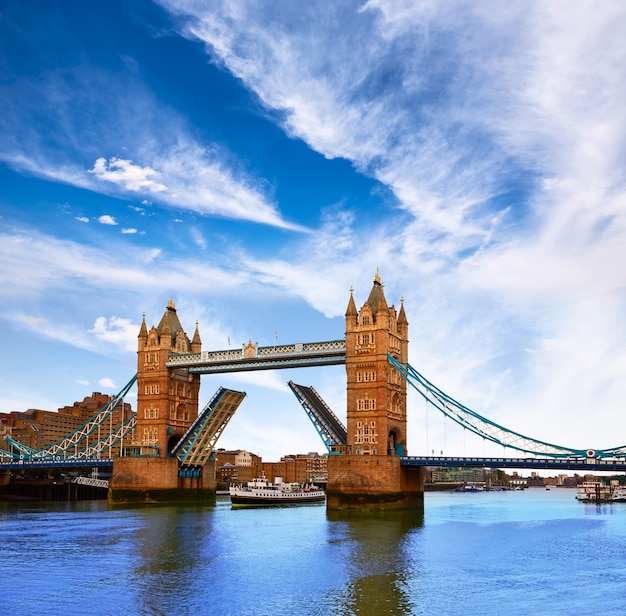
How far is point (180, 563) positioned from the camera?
43.0m

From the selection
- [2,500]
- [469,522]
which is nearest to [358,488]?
[469,522]

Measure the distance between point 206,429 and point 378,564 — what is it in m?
52.9

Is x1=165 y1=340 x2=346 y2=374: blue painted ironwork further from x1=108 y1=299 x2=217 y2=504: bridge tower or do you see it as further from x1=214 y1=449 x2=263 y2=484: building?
x1=214 y1=449 x2=263 y2=484: building

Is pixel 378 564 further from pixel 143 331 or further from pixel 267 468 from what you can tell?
pixel 267 468

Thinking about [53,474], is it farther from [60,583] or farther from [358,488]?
[60,583]

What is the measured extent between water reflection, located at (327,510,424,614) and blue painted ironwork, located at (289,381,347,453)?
12242 millimetres

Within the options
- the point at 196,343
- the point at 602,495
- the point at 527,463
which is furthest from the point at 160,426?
the point at 602,495

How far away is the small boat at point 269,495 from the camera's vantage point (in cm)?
9606

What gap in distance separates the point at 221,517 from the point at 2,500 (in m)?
60.5

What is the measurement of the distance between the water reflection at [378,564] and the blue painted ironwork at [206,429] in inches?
959

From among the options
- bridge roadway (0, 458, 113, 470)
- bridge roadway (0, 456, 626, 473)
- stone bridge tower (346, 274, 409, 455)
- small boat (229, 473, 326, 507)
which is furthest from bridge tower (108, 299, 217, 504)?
bridge roadway (0, 456, 626, 473)

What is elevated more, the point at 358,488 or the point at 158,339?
the point at 158,339

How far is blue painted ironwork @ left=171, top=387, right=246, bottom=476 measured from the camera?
90.2 metres

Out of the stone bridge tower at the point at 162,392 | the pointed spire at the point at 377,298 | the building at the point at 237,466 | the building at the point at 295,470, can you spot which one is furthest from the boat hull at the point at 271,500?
the building at the point at 295,470
